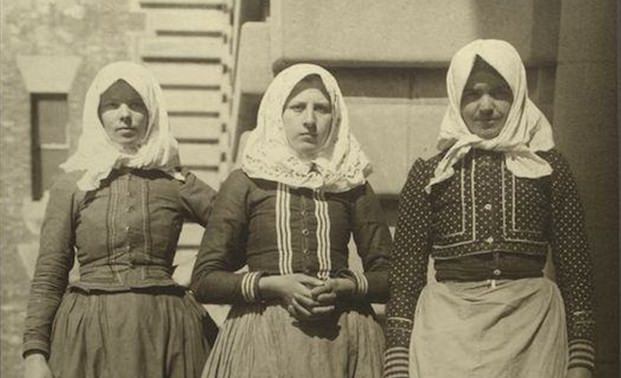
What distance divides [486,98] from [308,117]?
63cm

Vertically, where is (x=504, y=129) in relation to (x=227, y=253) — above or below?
above

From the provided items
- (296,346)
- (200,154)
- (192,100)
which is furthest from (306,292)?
(192,100)

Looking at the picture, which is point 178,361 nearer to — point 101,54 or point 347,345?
point 347,345

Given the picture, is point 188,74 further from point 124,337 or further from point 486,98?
point 486,98

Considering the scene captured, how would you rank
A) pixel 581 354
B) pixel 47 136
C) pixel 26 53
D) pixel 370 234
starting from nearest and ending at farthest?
1. pixel 581 354
2. pixel 370 234
3. pixel 26 53
4. pixel 47 136

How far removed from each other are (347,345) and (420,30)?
1.73 m

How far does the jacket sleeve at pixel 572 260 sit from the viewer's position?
4078mm

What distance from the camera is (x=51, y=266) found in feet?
15.1

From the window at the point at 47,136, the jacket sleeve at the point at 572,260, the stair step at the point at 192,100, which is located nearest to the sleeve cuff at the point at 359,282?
the jacket sleeve at the point at 572,260

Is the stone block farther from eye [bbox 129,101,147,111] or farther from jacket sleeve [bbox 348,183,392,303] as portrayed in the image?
jacket sleeve [bbox 348,183,392,303]

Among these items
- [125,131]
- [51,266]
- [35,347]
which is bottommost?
[35,347]

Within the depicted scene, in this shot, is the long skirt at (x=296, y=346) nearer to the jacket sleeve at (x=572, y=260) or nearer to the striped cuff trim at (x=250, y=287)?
the striped cuff trim at (x=250, y=287)

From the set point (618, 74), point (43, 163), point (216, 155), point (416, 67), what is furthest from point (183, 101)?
point (618, 74)

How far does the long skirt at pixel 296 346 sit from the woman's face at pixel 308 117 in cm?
57
